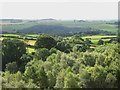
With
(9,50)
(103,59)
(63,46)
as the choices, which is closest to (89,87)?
(103,59)

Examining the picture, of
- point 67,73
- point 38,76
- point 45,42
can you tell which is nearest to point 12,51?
point 45,42

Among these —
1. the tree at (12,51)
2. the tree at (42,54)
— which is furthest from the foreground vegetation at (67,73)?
the tree at (12,51)

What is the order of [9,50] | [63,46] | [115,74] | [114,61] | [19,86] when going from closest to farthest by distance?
[19,86] → [115,74] → [114,61] → [9,50] → [63,46]

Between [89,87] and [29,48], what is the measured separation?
34.4 m

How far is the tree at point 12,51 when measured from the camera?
2334 inches

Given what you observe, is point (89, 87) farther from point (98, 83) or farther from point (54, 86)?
point (54, 86)

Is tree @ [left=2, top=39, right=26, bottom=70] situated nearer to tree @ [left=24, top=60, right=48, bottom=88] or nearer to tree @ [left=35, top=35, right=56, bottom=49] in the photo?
tree @ [left=35, top=35, right=56, bottom=49]

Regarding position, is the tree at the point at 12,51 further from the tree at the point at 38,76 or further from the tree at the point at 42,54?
the tree at the point at 38,76

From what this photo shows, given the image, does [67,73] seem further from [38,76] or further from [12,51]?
[12,51]

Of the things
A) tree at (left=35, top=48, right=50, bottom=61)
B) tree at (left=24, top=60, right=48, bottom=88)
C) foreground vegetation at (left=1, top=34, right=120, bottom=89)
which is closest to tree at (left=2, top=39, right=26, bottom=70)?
foreground vegetation at (left=1, top=34, right=120, bottom=89)

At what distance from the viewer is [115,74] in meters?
41.9

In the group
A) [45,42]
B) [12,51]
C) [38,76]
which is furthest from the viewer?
[45,42]

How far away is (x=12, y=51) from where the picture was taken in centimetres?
6088

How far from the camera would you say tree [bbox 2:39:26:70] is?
59281 millimetres
